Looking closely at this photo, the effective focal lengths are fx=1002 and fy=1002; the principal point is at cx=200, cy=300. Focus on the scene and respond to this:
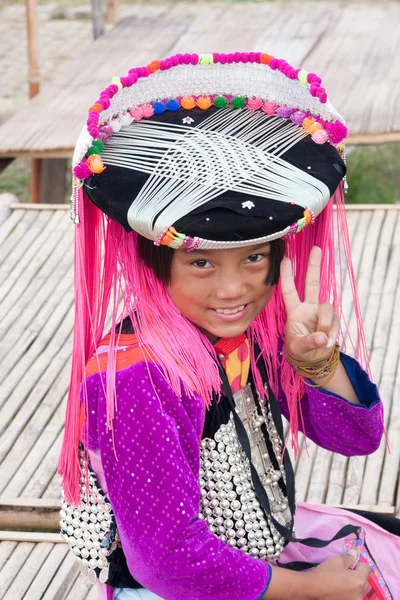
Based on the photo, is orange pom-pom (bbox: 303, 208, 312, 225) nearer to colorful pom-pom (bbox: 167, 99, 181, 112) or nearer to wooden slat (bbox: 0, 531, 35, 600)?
colorful pom-pom (bbox: 167, 99, 181, 112)

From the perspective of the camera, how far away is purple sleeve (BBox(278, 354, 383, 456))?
1.82 m

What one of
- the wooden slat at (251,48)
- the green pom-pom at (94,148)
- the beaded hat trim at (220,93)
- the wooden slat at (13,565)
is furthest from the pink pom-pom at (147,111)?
the wooden slat at (251,48)

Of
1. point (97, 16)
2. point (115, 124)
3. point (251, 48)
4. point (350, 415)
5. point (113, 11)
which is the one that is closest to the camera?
point (115, 124)

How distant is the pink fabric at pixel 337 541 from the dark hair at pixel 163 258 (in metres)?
0.55

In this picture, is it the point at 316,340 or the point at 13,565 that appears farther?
the point at 13,565

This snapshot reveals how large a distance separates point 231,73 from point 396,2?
7.32m

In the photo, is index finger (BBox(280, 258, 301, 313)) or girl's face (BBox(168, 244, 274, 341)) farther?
index finger (BBox(280, 258, 301, 313))

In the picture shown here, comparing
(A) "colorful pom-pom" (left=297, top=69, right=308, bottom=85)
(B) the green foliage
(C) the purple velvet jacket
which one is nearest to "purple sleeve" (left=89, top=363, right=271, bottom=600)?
(C) the purple velvet jacket

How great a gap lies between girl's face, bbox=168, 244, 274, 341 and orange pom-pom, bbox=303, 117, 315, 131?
198 mm

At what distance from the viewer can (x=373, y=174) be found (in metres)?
5.50

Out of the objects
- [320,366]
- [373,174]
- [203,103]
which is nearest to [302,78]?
[203,103]

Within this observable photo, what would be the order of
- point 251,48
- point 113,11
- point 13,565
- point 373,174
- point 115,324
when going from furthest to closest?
point 113,11 < point 373,174 < point 251,48 < point 13,565 < point 115,324

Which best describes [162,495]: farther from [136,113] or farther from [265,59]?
[265,59]

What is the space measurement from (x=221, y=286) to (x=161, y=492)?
0.33 m
